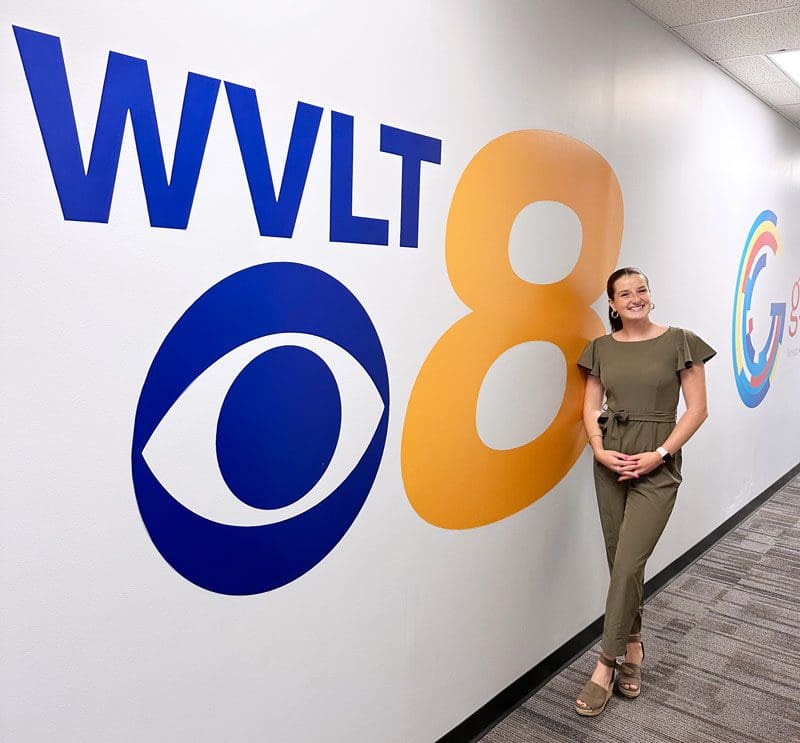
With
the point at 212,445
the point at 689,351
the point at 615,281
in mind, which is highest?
the point at 615,281

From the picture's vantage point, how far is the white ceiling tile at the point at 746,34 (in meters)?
3.30

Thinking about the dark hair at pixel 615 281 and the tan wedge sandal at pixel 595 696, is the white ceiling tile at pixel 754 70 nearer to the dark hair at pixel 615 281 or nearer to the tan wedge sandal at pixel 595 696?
the dark hair at pixel 615 281

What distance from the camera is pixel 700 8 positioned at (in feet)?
10.5

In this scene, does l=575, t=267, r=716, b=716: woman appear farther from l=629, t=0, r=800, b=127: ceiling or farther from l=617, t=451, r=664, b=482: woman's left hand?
l=629, t=0, r=800, b=127: ceiling

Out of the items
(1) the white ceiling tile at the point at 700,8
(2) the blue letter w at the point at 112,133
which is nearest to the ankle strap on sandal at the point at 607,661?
(2) the blue letter w at the point at 112,133

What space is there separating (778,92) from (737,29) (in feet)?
4.01

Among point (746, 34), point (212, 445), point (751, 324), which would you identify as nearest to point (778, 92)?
point (746, 34)

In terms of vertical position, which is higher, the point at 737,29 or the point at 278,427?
the point at 737,29

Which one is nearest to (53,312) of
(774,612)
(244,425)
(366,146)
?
(244,425)

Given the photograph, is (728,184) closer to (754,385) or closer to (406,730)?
(754,385)

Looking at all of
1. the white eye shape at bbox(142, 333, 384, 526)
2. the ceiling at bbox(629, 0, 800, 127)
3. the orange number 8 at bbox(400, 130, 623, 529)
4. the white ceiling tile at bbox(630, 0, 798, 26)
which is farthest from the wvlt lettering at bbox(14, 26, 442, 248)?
the ceiling at bbox(629, 0, 800, 127)

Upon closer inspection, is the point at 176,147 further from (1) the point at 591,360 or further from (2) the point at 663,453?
(2) the point at 663,453

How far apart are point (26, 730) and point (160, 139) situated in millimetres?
1110

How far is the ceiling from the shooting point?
3.17 meters
